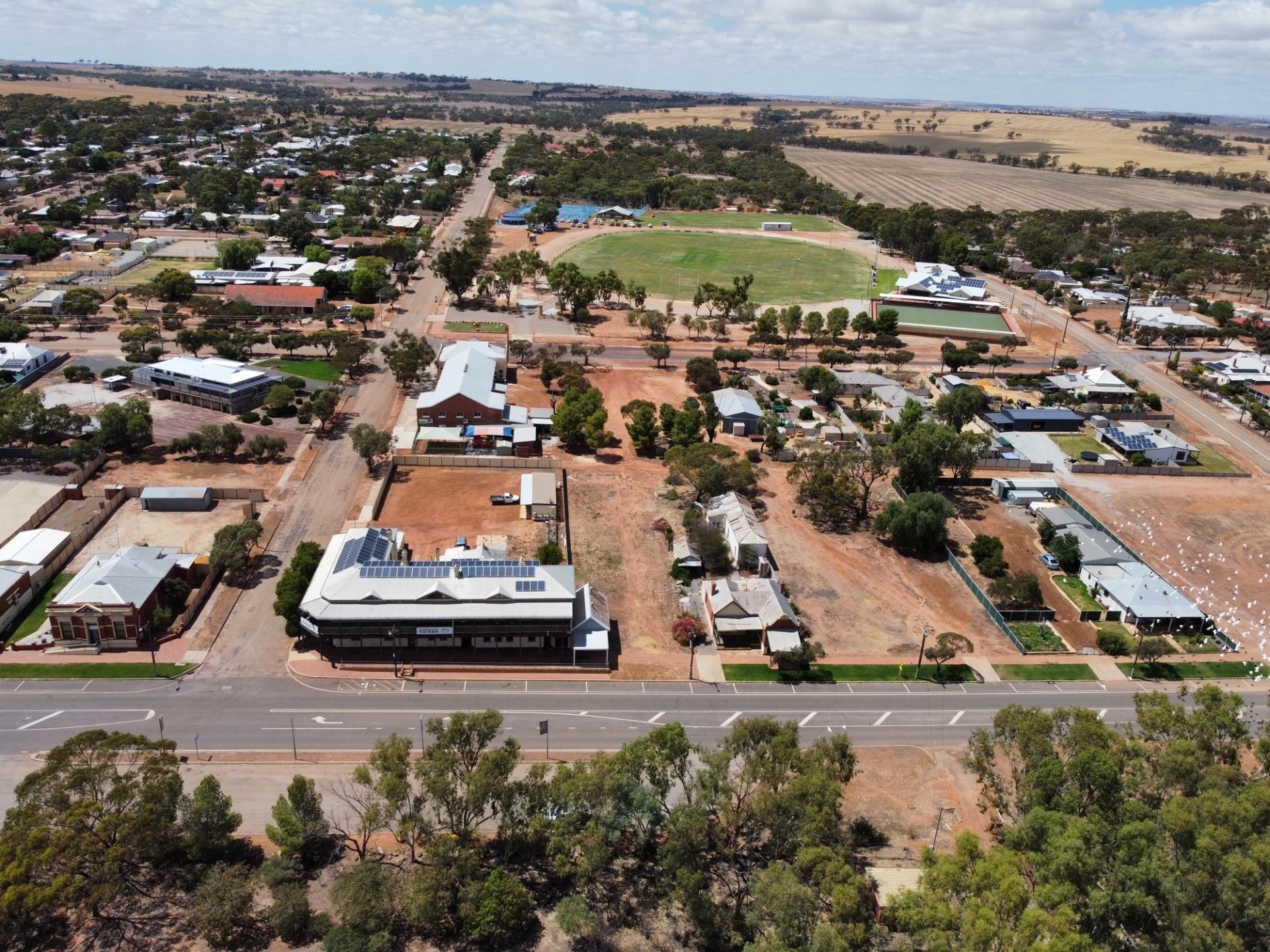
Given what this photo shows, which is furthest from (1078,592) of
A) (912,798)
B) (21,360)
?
(21,360)

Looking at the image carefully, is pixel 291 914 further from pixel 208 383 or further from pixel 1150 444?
pixel 1150 444

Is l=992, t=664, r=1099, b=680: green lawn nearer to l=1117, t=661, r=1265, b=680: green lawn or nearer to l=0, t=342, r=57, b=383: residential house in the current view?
l=1117, t=661, r=1265, b=680: green lawn

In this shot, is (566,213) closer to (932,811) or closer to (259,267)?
(259,267)

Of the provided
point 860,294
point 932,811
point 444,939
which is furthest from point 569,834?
point 860,294

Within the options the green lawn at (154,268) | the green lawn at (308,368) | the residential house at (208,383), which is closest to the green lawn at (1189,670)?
the residential house at (208,383)

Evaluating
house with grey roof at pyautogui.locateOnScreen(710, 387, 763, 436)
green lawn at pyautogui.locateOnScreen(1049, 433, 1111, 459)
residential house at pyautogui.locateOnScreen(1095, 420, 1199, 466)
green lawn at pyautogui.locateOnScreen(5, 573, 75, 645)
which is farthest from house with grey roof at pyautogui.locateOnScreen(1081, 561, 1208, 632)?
green lawn at pyautogui.locateOnScreen(5, 573, 75, 645)
